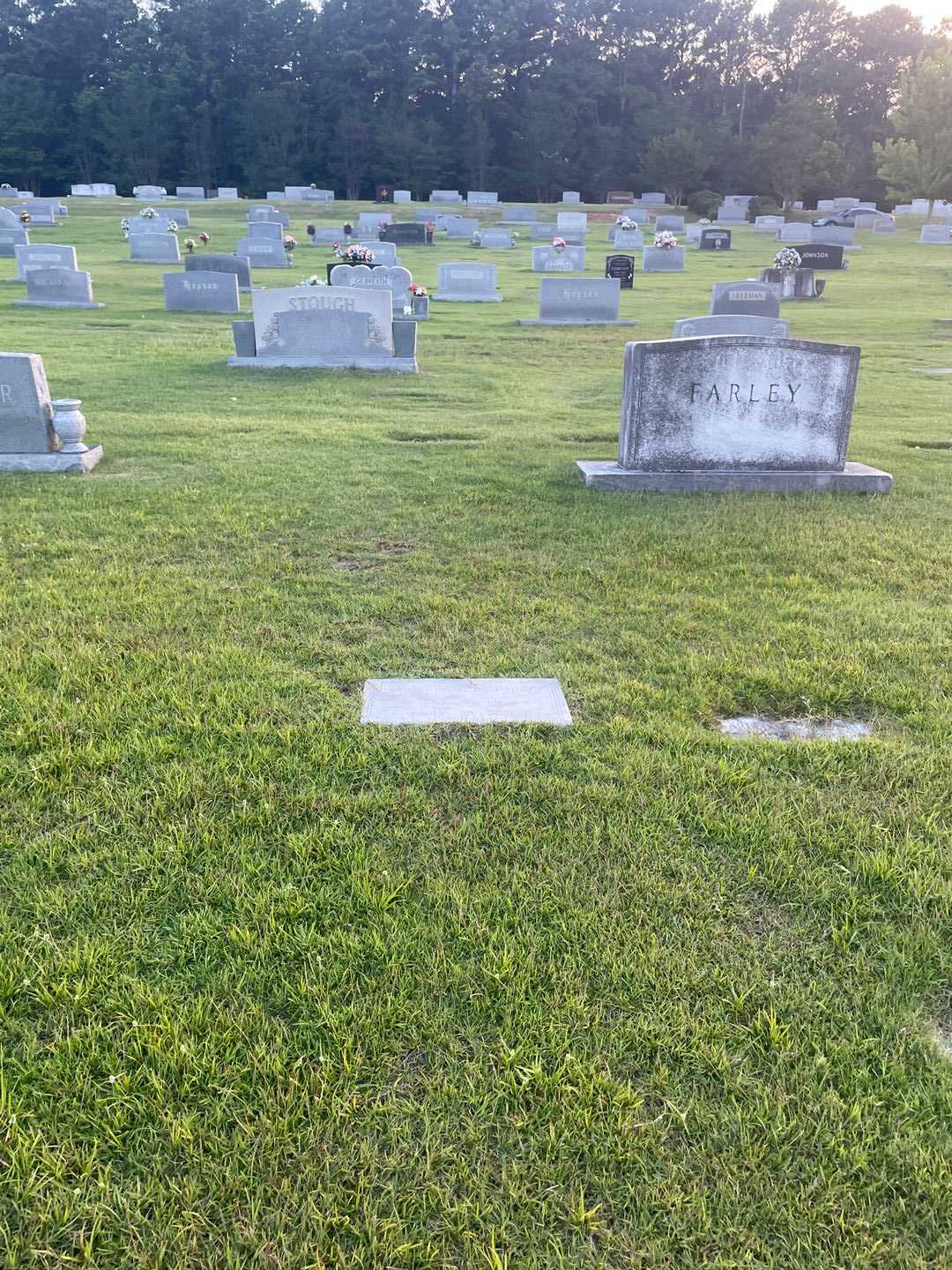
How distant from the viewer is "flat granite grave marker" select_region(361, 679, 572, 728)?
3277 mm

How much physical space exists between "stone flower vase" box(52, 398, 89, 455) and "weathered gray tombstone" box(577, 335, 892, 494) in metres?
4.02

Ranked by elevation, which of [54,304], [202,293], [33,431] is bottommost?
[33,431]

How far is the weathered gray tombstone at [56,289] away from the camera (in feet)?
56.0

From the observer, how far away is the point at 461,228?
35.9 meters

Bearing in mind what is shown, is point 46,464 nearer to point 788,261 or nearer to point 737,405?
point 737,405

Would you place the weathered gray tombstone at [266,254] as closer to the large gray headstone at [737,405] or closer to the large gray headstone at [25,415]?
the large gray headstone at [25,415]

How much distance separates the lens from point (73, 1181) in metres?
1.67

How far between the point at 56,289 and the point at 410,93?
5380 cm

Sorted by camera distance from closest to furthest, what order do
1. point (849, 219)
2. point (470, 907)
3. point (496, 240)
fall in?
1. point (470, 907)
2. point (496, 240)
3. point (849, 219)

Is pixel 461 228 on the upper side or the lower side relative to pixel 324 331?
upper

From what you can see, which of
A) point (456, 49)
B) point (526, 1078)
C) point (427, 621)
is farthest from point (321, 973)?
point (456, 49)

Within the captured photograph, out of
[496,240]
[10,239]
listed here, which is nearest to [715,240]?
[496,240]

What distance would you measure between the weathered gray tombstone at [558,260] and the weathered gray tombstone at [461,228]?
10216mm

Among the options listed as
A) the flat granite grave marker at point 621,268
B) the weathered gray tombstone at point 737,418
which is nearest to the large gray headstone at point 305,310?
the weathered gray tombstone at point 737,418
